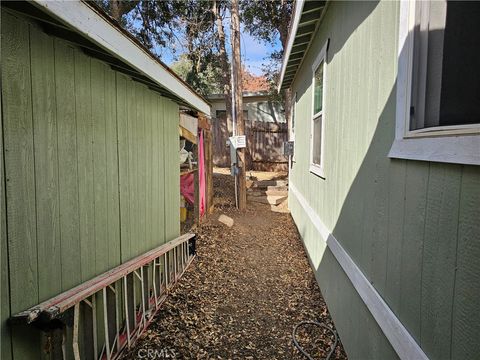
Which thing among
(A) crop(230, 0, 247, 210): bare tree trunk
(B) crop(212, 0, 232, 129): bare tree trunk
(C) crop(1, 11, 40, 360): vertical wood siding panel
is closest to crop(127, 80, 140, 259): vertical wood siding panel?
(C) crop(1, 11, 40, 360): vertical wood siding panel

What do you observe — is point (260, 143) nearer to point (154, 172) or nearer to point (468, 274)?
point (154, 172)

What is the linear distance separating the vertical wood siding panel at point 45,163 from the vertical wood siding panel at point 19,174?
4 cm

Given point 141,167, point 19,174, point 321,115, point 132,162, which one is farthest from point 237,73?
point 19,174

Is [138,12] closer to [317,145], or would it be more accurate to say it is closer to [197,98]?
[197,98]

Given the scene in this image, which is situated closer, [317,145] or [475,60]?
[475,60]

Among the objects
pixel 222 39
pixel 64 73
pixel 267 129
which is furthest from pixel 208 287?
pixel 267 129

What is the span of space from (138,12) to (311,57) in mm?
9904

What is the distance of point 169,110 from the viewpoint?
13.8 ft

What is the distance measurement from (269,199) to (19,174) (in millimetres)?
7279

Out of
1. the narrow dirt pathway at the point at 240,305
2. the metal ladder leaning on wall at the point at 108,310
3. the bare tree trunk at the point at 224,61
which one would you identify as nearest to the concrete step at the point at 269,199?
the narrow dirt pathway at the point at 240,305

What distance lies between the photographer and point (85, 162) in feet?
7.80

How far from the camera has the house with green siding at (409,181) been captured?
1.17 meters

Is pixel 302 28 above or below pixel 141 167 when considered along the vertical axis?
above

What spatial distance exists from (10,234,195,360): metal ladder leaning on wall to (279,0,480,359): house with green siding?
1861 mm
